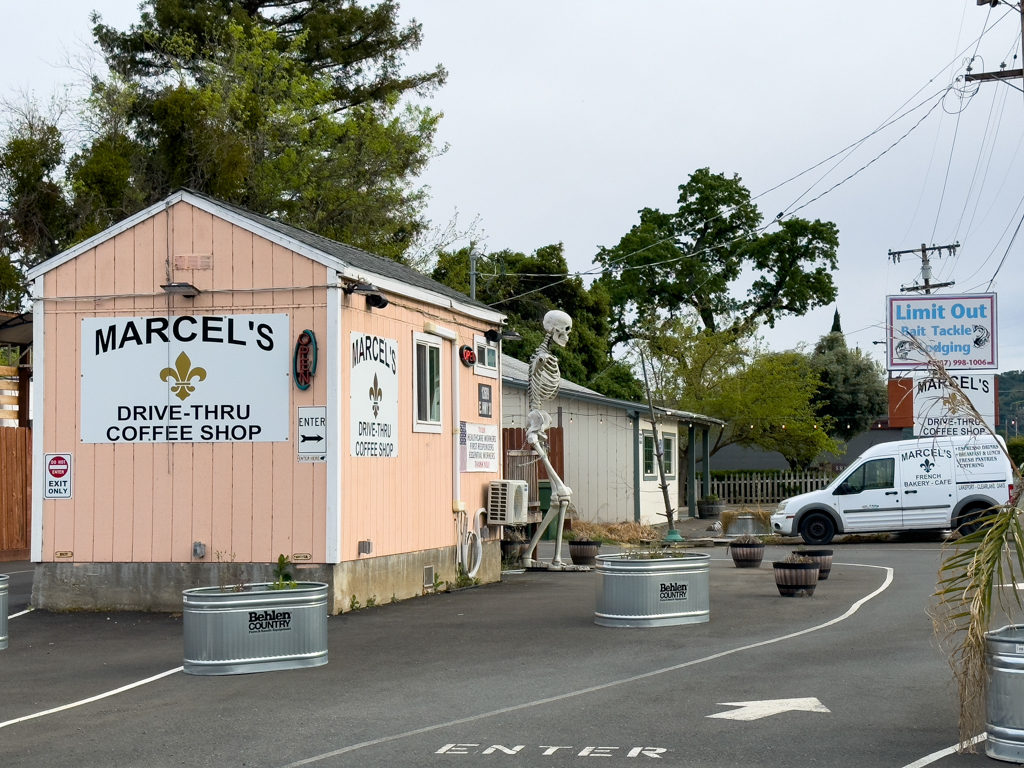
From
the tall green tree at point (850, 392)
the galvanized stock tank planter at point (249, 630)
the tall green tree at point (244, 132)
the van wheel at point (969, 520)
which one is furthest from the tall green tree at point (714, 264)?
the galvanized stock tank planter at point (249, 630)

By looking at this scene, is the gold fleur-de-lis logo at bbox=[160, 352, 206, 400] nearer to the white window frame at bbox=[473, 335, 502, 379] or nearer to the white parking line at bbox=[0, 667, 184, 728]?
the white parking line at bbox=[0, 667, 184, 728]

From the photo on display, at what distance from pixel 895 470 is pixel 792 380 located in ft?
63.5

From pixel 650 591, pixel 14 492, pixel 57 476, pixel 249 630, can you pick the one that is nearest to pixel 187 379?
pixel 57 476

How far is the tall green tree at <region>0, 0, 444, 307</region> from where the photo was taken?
1172 inches

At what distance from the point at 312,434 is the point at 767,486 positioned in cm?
2951

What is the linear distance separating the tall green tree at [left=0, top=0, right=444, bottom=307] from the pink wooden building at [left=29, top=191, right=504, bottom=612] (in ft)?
45.9

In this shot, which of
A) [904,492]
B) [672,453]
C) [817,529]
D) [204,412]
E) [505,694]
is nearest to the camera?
[505,694]

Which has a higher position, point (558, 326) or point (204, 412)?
point (558, 326)

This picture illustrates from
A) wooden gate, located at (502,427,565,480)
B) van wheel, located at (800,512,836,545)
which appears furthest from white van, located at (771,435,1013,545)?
wooden gate, located at (502,427,565,480)

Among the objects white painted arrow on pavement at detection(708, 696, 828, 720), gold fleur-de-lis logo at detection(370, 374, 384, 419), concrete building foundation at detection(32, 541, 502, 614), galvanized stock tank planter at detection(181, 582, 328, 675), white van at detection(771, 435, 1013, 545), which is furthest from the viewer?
white van at detection(771, 435, 1013, 545)

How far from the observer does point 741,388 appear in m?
45.3

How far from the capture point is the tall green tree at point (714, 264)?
59.0m

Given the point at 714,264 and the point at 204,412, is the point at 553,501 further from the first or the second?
the point at 714,264

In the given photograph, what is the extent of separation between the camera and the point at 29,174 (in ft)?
97.1
